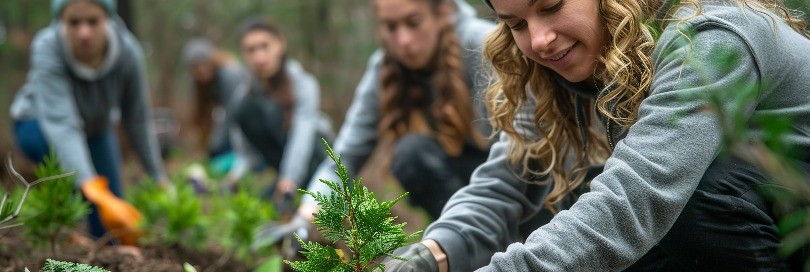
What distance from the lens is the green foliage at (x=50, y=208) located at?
2.57m

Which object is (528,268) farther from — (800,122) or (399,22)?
(399,22)

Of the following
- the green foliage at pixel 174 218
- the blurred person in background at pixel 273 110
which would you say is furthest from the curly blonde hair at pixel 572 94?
the blurred person in background at pixel 273 110

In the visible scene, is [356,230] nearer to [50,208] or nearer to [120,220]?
[50,208]

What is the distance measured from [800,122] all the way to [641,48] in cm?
42

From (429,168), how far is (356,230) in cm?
224

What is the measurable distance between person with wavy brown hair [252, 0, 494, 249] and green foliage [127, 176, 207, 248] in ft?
1.56

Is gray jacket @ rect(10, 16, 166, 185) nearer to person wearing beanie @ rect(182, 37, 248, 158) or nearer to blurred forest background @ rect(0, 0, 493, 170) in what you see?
person wearing beanie @ rect(182, 37, 248, 158)

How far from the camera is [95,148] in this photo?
5.18 meters

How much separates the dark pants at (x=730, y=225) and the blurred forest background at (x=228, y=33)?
876 centimetres

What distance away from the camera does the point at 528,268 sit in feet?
5.35

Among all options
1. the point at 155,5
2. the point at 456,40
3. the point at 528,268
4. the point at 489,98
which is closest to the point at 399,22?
the point at 456,40

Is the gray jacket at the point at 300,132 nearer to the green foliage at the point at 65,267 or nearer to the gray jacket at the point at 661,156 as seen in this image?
the green foliage at the point at 65,267

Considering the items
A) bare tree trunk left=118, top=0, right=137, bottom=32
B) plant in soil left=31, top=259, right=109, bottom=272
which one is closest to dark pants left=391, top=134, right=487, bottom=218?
plant in soil left=31, top=259, right=109, bottom=272

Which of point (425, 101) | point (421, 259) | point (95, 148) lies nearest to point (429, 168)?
point (425, 101)
